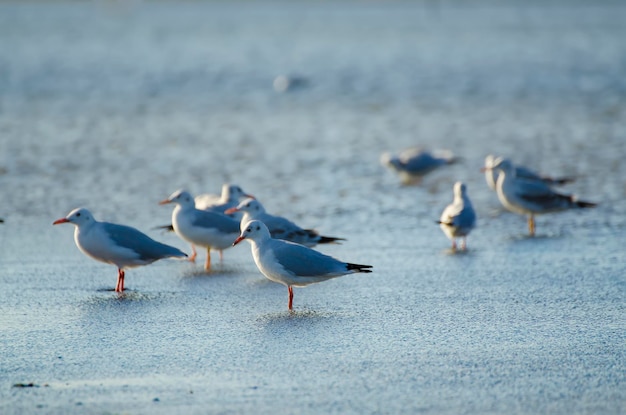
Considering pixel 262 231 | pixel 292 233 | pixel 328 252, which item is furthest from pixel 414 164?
pixel 262 231

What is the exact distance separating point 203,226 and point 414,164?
5.09m

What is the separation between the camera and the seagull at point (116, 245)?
760cm

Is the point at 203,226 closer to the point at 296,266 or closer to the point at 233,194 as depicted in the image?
the point at 233,194

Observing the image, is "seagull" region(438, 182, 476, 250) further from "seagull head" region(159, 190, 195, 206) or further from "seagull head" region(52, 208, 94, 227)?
"seagull head" region(52, 208, 94, 227)

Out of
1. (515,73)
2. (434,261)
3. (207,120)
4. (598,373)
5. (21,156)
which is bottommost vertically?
(598,373)

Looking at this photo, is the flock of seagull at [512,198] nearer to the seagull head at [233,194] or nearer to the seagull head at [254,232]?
the seagull head at [233,194]

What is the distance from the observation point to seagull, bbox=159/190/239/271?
845cm

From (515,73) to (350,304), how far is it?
22912 millimetres

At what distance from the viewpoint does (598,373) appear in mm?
5336

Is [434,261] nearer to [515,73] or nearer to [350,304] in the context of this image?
[350,304]

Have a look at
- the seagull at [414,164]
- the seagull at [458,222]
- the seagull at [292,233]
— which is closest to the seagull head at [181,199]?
the seagull at [292,233]

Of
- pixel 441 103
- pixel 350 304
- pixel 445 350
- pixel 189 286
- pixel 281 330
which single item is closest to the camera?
pixel 445 350

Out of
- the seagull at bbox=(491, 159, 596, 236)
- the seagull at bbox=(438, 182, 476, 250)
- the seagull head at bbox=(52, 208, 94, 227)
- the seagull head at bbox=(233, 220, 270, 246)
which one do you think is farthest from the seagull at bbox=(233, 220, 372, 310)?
the seagull at bbox=(491, 159, 596, 236)

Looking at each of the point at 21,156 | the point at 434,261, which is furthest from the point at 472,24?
the point at 434,261
